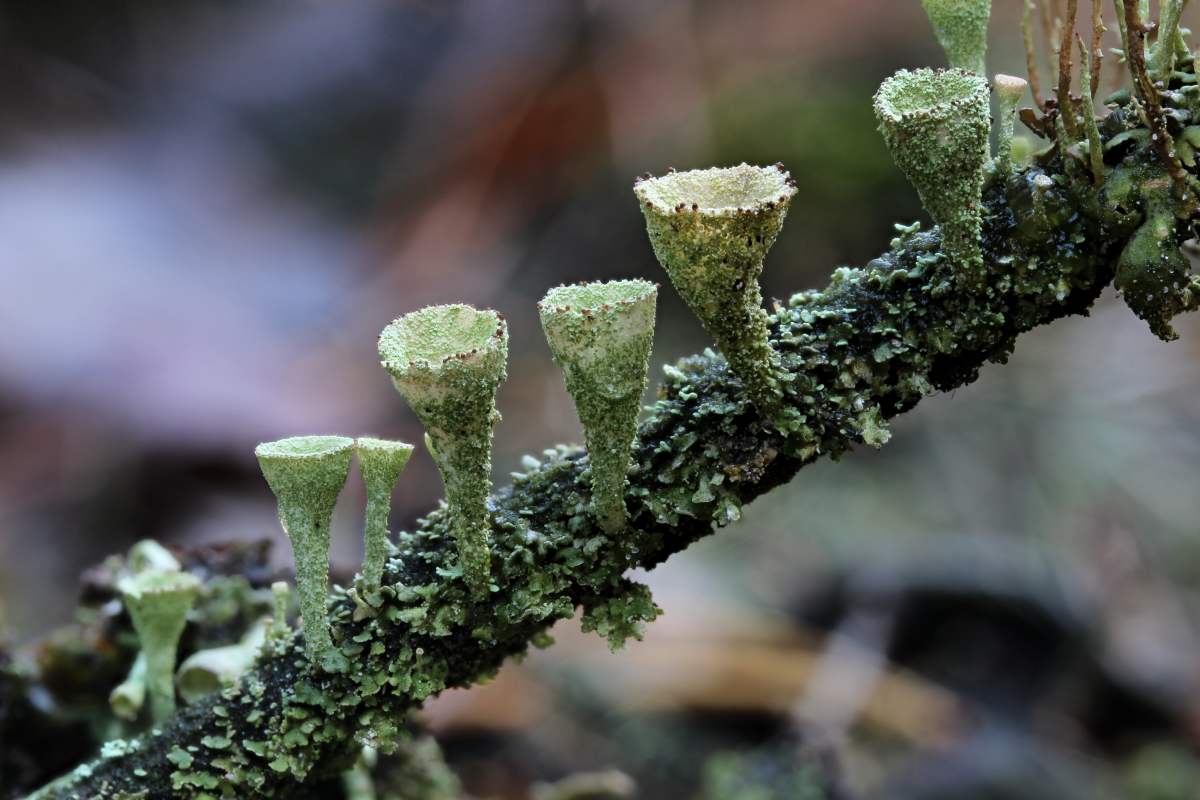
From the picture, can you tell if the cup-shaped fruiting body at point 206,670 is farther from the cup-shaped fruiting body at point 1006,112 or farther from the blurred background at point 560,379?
the cup-shaped fruiting body at point 1006,112

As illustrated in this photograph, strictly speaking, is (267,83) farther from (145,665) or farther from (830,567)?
(145,665)

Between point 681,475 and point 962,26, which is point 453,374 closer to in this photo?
point 681,475

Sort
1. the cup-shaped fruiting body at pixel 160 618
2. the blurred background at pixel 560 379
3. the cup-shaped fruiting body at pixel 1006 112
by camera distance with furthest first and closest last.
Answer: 1. the blurred background at pixel 560 379
2. the cup-shaped fruiting body at pixel 160 618
3. the cup-shaped fruiting body at pixel 1006 112

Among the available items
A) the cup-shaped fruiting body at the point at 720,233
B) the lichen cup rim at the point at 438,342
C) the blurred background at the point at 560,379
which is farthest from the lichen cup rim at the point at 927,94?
the blurred background at the point at 560,379

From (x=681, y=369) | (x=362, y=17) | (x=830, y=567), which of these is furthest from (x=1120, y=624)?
(x=362, y=17)

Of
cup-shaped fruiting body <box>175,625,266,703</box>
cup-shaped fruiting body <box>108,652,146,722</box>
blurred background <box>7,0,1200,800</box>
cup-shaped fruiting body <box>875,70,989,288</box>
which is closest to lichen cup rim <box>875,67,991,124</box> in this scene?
cup-shaped fruiting body <box>875,70,989,288</box>

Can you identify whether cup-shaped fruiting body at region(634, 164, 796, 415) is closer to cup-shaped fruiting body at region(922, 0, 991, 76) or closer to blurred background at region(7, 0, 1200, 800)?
cup-shaped fruiting body at region(922, 0, 991, 76)

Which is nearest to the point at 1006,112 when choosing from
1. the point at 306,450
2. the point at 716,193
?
the point at 716,193
